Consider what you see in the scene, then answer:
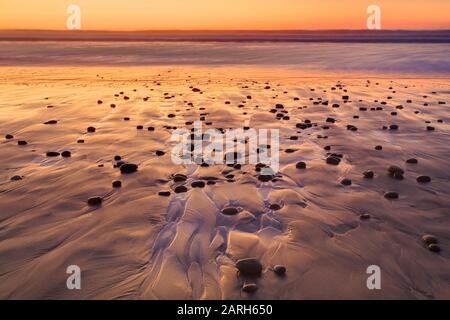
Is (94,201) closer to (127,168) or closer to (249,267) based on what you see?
(127,168)

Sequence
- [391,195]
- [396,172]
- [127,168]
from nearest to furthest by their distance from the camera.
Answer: [391,195], [396,172], [127,168]

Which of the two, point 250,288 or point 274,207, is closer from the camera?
point 250,288

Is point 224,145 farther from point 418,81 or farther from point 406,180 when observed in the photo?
point 418,81

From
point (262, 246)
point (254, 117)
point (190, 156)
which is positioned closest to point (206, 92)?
point (254, 117)

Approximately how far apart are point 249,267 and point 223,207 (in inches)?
60.5

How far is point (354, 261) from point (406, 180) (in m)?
2.65

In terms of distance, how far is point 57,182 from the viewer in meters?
6.31

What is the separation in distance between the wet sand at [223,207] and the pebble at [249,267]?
1.1 inches

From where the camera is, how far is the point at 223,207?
5547 mm

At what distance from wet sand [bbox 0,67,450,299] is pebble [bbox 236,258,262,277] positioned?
1.1 inches

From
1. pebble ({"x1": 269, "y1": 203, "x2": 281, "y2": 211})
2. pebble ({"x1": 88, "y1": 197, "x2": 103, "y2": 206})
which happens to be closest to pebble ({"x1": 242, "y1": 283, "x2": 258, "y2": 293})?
pebble ({"x1": 269, "y1": 203, "x2": 281, "y2": 211})

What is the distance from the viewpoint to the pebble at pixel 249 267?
4082 millimetres

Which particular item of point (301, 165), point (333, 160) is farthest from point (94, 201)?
point (333, 160)

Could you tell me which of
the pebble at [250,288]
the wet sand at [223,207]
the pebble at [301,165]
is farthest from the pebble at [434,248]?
the pebble at [301,165]
